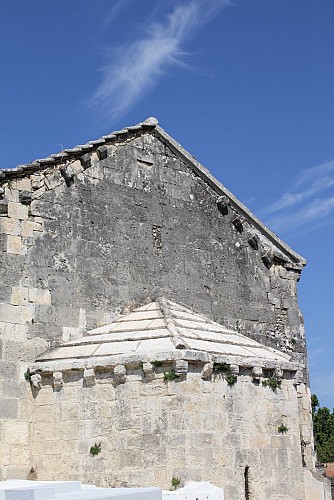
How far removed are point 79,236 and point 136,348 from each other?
261cm

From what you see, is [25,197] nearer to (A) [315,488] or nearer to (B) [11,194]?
(B) [11,194]

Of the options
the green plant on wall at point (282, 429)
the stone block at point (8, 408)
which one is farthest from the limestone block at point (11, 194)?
the green plant on wall at point (282, 429)

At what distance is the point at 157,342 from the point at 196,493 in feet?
10.4

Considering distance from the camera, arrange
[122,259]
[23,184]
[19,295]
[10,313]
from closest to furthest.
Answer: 1. [10,313]
2. [19,295]
3. [23,184]
4. [122,259]

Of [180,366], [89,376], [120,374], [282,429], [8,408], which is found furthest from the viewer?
[282,429]

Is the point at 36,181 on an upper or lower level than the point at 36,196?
upper

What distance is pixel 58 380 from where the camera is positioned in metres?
12.5

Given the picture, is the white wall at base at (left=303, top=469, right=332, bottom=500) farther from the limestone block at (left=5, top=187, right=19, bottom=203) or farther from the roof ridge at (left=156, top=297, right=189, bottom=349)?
the limestone block at (left=5, top=187, right=19, bottom=203)

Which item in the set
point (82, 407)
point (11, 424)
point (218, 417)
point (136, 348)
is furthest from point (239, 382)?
point (11, 424)

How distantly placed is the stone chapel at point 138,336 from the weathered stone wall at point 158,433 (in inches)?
0.8

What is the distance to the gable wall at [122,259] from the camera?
13.0 m

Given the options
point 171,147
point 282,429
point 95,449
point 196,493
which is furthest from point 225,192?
point 196,493

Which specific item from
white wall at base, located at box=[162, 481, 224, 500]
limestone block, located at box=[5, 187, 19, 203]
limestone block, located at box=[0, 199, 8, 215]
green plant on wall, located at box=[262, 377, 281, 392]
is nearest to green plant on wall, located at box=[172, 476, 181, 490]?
white wall at base, located at box=[162, 481, 224, 500]

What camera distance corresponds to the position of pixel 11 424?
12.3 metres
